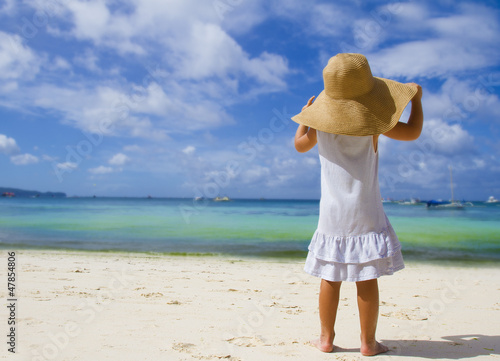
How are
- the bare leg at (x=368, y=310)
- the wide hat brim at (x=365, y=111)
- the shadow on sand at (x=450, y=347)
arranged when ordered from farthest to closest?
1. the shadow on sand at (x=450, y=347)
2. the bare leg at (x=368, y=310)
3. the wide hat brim at (x=365, y=111)

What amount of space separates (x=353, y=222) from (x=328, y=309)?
0.56 meters

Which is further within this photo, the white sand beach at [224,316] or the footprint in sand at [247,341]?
the footprint in sand at [247,341]

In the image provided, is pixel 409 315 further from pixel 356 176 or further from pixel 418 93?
pixel 418 93

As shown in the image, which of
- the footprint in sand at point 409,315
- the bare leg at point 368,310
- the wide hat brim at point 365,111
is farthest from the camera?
the footprint in sand at point 409,315

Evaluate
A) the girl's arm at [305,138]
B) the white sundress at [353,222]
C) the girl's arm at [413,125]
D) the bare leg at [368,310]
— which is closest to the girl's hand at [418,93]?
the girl's arm at [413,125]

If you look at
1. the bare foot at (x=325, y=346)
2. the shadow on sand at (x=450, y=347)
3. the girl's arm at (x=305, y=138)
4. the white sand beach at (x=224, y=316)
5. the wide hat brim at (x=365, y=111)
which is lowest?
the white sand beach at (x=224, y=316)

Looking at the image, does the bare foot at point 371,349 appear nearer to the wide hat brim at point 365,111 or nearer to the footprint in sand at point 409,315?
the footprint in sand at point 409,315

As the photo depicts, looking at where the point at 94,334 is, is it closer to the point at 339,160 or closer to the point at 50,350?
the point at 50,350

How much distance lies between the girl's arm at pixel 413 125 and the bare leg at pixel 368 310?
862mm

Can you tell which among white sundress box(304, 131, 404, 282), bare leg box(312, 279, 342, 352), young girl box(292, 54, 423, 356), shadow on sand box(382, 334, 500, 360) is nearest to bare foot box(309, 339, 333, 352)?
bare leg box(312, 279, 342, 352)

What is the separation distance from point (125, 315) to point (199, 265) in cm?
326

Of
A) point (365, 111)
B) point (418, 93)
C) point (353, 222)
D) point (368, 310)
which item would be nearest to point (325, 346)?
point (368, 310)

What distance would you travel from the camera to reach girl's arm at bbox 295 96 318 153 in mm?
2391

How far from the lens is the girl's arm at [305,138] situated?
2.39 meters
